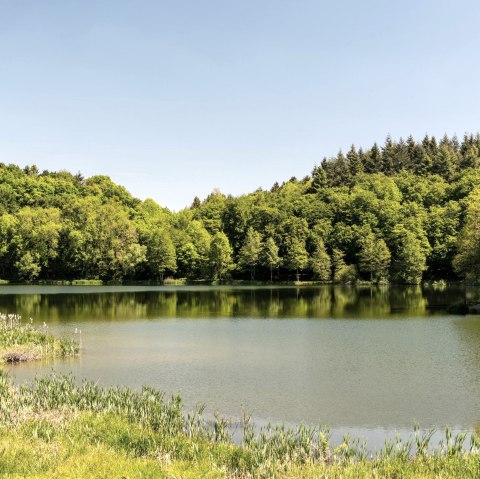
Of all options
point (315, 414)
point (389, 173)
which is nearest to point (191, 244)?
point (389, 173)

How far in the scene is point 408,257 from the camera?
101188mm

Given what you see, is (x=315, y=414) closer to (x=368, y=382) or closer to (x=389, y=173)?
(x=368, y=382)

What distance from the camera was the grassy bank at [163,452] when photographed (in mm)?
9555

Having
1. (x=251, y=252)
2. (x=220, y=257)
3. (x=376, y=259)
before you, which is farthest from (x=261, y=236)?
(x=376, y=259)

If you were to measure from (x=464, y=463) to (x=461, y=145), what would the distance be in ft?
549

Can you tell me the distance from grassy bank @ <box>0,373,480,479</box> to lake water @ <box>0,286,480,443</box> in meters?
3.20

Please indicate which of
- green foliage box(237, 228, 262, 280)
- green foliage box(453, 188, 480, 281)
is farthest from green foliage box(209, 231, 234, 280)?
green foliage box(453, 188, 480, 281)

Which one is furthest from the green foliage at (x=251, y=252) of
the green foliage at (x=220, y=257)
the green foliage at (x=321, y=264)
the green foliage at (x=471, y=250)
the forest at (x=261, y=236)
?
the green foliage at (x=471, y=250)

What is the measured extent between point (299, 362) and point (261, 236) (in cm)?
9612

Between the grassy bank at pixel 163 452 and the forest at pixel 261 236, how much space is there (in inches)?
3678

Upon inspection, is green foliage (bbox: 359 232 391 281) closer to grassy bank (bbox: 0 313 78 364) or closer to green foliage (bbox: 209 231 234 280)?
green foliage (bbox: 209 231 234 280)

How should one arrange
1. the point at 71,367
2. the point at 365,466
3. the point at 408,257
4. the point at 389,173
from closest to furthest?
1. the point at 365,466
2. the point at 71,367
3. the point at 408,257
4. the point at 389,173

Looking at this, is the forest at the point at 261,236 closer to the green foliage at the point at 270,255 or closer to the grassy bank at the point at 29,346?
the green foliage at the point at 270,255

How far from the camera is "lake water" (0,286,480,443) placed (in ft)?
55.8
